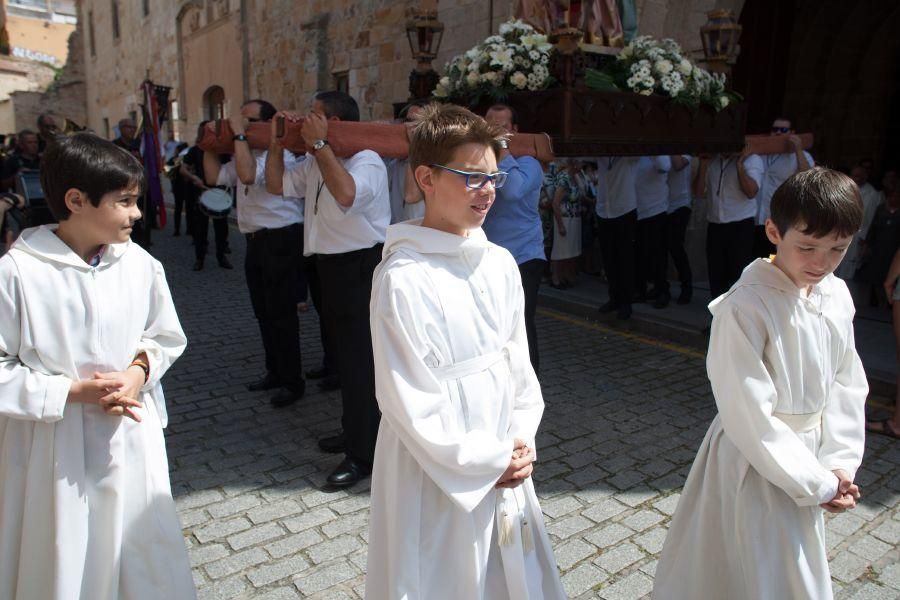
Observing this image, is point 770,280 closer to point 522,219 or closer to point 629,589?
point 629,589

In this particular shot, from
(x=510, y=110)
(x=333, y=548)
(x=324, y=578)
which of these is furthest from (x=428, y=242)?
(x=510, y=110)

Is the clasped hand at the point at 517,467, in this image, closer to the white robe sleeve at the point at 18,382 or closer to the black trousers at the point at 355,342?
the white robe sleeve at the point at 18,382

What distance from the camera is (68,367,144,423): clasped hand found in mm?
2033

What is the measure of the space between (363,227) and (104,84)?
33528 mm

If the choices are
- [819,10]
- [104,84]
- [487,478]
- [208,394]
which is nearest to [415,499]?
[487,478]

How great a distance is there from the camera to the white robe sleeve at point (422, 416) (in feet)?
5.87

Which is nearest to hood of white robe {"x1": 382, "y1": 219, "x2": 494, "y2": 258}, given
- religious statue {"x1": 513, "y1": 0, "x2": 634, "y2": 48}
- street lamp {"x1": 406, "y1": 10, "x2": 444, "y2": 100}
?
religious statue {"x1": 513, "y1": 0, "x2": 634, "y2": 48}

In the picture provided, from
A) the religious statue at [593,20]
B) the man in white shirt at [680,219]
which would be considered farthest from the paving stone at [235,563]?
the man in white shirt at [680,219]

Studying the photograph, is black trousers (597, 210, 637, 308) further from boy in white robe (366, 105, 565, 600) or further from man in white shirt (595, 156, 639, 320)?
boy in white robe (366, 105, 565, 600)

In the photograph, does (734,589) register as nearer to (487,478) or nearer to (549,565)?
(549,565)

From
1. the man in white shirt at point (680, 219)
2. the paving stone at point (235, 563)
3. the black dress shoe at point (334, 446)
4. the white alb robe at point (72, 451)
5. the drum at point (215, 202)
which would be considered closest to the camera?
the white alb robe at point (72, 451)

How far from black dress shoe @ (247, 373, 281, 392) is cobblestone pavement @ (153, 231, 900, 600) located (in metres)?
0.09

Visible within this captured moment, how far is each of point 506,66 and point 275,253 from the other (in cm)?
207

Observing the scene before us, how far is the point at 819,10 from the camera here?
12.1m
